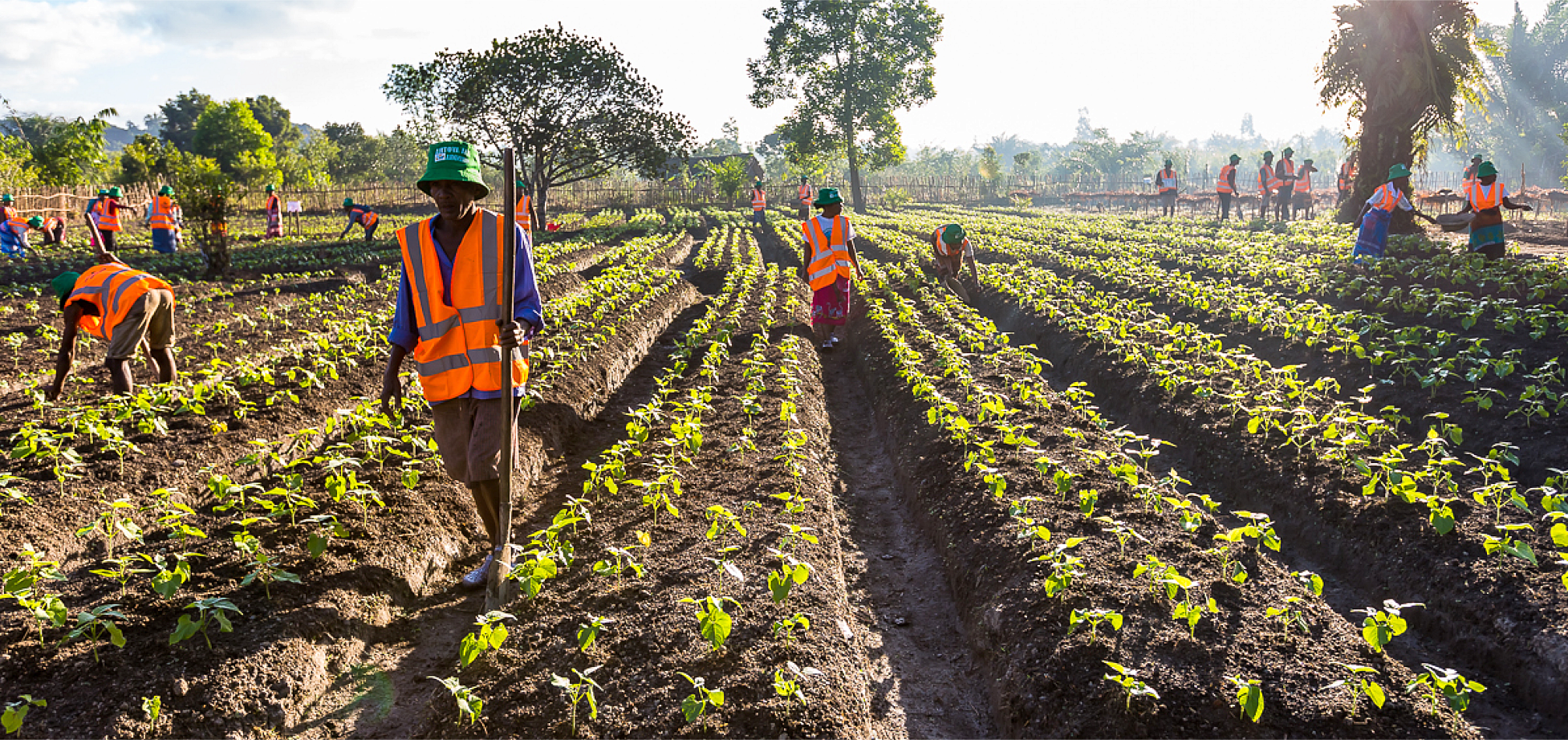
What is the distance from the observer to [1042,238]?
→ 1894 cm

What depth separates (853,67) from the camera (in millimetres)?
41312

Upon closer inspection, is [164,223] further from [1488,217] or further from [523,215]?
[1488,217]

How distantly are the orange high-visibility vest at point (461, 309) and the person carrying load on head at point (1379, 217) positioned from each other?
1218cm

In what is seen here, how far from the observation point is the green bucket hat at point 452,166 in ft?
12.2

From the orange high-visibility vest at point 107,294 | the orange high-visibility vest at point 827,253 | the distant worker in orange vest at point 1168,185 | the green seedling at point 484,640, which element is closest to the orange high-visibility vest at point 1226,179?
the distant worker in orange vest at point 1168,185

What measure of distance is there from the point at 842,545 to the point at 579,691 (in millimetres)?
2587

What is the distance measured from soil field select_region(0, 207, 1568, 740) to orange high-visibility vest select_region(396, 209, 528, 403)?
68cm

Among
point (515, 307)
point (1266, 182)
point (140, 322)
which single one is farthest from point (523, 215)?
point (1266, 182)

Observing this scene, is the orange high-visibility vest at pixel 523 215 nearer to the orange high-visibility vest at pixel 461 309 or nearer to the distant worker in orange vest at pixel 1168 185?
the orange high-visibility vest at pixel 461 309

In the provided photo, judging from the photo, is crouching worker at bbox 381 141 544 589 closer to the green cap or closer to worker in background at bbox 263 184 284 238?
the green cap

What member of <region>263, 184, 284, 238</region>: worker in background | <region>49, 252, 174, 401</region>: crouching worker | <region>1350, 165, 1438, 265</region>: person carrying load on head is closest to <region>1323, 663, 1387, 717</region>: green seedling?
<region>49, 252, 174, 401</region>: crouching worker

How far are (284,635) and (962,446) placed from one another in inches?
168

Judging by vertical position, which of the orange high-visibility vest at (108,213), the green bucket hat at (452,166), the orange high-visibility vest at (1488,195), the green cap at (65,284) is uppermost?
the orange high-visibility vest at (108,213)

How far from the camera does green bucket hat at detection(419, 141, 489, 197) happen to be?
12.2ft
